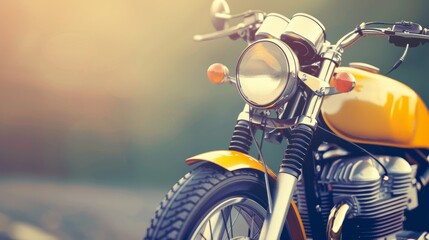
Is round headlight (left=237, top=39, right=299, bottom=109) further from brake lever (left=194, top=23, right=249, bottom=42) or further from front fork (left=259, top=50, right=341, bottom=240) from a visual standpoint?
brake lever (left=194, top=23, right=249, bottom=42)

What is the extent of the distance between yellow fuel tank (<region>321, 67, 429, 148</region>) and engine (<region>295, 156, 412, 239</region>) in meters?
0.07

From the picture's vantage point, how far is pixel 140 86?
3.36 metres

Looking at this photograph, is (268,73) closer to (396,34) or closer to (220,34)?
(220,34)

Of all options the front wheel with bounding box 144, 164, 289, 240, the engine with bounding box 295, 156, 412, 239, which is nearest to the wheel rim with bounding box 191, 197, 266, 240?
the front wheel with bounding box 144, 164, 289, 240

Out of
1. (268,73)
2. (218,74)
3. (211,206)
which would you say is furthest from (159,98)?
(211,206)

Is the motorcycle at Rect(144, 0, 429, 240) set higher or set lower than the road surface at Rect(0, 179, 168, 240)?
higher

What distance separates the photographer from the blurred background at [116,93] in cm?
318

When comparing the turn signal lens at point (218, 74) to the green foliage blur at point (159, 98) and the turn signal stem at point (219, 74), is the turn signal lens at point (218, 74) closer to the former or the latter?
the turn signal stem at point (219, 74)

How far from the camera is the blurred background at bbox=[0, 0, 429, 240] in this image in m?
3.18

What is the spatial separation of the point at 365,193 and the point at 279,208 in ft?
1.47

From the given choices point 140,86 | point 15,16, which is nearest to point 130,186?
point 140,86

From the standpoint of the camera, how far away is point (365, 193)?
1.68 meters

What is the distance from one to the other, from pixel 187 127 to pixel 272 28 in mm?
1939

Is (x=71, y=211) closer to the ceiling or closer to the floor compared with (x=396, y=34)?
closer to the floor
